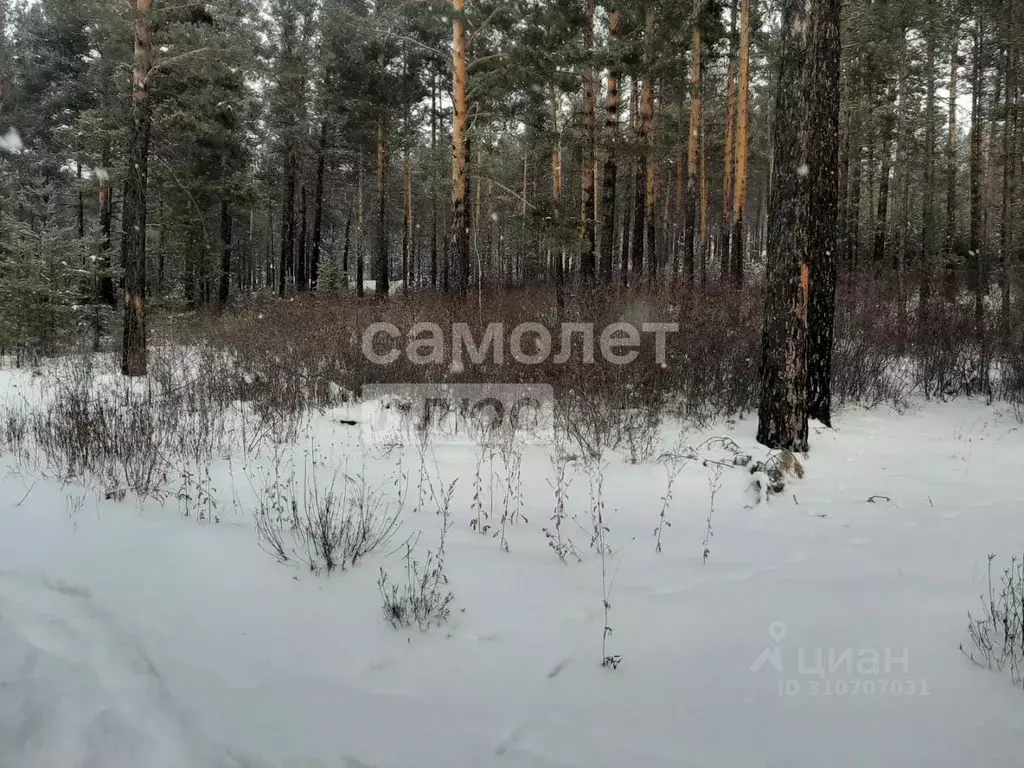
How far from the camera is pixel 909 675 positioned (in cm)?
215

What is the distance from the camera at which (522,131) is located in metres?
26.6

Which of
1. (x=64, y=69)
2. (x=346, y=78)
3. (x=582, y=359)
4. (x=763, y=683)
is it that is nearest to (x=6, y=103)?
(x=64, y=69)

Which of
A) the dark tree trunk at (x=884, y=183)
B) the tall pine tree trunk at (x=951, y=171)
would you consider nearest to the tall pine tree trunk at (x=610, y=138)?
the dark tree trunk at (x=884, y=183)

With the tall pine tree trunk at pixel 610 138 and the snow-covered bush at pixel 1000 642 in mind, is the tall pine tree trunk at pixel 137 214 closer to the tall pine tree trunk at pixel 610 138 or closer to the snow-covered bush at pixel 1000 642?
the tall pine tree trunk at pixel 610 138

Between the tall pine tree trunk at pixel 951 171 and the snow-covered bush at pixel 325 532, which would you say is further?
the tall pine tree trunk at pixel 951 171

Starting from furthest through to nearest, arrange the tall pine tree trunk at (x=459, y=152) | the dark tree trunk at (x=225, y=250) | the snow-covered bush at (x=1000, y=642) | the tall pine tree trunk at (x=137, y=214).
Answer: the dark tree trunk at (x=225, y=250)
the tall pine tree trunk at (x=459, y=152)
the tall pine tree trunk at (x=137, y=214)
the snow-covered bush at (x=1000, y=642)

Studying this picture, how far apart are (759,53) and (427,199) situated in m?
19.7

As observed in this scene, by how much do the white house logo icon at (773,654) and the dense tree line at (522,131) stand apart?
9.07 ft

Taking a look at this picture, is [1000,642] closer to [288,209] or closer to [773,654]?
[773,654]

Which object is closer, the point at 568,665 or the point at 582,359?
the point at 568,665

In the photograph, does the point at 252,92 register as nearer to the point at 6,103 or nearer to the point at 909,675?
the point at 6,103

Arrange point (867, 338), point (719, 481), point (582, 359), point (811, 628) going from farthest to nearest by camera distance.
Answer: point (867, 338) → point (582, 359) → point (719, 481) → point (811, 628)

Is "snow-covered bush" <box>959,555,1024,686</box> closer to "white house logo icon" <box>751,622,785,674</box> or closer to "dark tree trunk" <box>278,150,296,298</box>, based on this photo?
"white house logo icon" <box>751,622,785,674</box>

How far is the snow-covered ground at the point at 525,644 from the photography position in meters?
1.85
